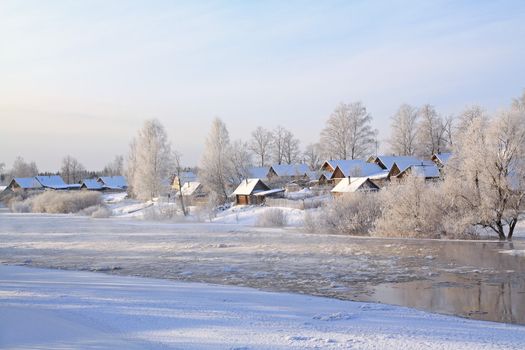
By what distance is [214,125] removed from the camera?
61.3 metres

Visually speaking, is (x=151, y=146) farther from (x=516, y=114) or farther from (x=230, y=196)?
(x=516, y=114)

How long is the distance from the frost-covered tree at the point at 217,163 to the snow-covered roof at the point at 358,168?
41.8ft

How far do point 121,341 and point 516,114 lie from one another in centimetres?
2611

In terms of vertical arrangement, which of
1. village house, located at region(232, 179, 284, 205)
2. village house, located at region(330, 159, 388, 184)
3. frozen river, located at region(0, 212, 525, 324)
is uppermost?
village house, located at region(330, 159, 388, 184)

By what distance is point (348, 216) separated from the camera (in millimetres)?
36062

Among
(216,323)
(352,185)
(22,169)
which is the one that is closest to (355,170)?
(352,185)

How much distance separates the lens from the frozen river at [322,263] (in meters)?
14.6

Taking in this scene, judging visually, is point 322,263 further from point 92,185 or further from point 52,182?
point 52,182

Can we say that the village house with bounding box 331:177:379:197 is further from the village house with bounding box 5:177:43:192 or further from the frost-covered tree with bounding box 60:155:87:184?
the frost-covered tree with bounding box 60:155:87:184

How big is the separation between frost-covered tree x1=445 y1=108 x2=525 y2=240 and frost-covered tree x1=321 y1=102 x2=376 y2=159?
46.2 m

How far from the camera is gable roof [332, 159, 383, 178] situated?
61.1 metres

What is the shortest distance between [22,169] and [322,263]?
123719 millimetres

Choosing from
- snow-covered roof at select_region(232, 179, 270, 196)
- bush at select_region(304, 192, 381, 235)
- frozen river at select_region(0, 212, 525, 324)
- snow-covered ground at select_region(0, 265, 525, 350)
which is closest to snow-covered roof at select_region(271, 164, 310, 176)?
snow-covered roof at select_region(232, 179, 270, 196)

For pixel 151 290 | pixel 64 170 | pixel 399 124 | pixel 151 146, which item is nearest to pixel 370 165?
pixel 399 124
